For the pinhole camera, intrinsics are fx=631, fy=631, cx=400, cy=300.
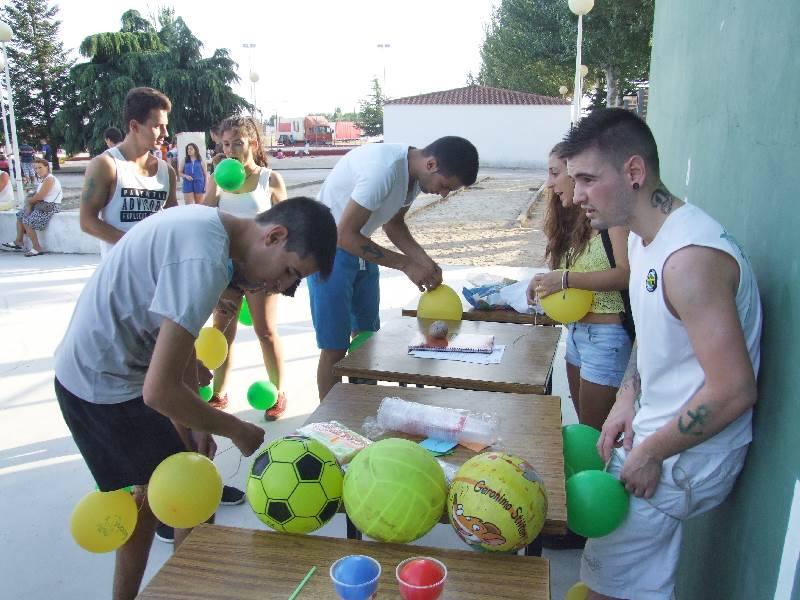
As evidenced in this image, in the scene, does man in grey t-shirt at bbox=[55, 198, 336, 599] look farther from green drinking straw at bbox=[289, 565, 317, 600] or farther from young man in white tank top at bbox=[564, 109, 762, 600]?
young man in white tank top at bbox=[564, 109, 762, 600]

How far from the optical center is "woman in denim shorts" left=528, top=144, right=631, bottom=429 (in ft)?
9.34

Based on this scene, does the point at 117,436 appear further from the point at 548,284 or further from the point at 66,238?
the point at 66,238

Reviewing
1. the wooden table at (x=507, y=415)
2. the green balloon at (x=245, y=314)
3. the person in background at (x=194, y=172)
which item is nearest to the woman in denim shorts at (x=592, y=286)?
the wooden table at (x=507, y=415)

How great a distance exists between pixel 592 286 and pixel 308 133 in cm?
5054

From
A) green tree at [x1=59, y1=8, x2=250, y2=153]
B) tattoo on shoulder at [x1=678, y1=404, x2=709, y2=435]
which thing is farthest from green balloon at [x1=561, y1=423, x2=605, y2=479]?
green tree at [x1=59, y1=8, x2=250, y2=153]

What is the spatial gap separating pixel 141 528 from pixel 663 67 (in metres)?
5.80

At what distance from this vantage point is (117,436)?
2.10m

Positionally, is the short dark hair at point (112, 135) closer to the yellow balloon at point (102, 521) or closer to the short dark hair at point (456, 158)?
the short dark hair at point (456, 158)

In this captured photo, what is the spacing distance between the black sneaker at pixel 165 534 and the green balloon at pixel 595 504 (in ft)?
7.01

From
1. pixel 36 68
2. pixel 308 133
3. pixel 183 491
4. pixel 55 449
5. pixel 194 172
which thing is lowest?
pixel 55 449

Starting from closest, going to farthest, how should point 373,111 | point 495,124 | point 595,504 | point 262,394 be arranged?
1. point 595,504
2. point 262,394
3. point 495,124
4. point 373,111

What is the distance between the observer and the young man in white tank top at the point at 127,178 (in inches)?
135

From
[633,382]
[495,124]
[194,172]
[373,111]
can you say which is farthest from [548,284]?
[373,111]

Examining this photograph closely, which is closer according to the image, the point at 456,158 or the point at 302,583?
the point at 302,583
